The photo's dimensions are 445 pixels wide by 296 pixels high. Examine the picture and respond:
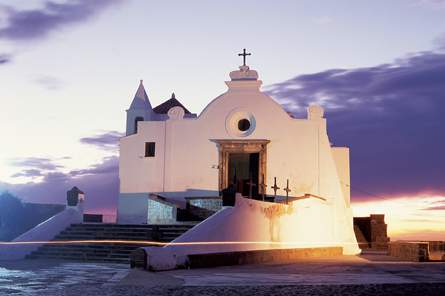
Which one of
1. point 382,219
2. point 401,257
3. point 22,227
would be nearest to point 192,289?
point 401,257

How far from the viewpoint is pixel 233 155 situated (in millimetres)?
26375

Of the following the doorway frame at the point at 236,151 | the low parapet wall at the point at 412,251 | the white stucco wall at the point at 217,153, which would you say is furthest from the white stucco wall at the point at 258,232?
the doorway frame at the point at 236,151

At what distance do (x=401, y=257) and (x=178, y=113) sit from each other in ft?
38.3

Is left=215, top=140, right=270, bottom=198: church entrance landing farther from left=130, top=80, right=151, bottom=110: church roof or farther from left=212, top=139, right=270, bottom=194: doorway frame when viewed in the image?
left=130, top=80, right=151, bottom=110: church roof

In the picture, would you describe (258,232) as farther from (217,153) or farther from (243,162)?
(217,153)

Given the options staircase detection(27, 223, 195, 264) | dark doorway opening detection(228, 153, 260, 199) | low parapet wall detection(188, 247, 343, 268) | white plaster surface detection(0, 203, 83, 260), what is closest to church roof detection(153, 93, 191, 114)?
dark doorway opening detection(228, 153, 260, 199)

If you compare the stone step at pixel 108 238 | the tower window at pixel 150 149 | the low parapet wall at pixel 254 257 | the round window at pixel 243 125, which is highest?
the round window at pixel 243 125

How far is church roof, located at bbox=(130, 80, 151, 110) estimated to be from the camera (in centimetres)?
3112

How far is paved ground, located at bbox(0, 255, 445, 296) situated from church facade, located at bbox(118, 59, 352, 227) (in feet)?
32.9

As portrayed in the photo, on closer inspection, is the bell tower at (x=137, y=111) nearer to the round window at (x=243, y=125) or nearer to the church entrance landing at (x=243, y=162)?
the church entrance landing at (x=243, y=162)

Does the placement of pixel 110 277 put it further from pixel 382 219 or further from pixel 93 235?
pixel 382 219

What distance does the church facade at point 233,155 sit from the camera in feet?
84.1

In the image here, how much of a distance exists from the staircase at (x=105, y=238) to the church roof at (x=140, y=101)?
1061cm

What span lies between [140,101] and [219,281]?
20326mm
